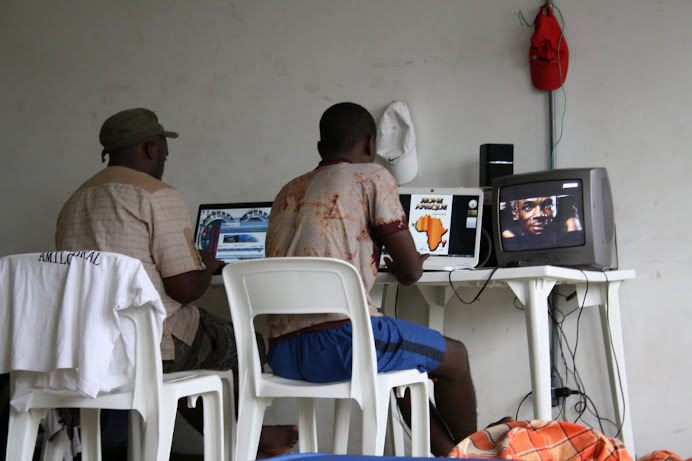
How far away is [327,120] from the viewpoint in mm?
2467

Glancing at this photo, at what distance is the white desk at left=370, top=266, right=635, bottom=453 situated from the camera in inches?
98.9

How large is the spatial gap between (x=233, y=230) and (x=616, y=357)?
1630 millimetres

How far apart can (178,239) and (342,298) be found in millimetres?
664

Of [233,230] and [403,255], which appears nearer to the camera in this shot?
[403,255]

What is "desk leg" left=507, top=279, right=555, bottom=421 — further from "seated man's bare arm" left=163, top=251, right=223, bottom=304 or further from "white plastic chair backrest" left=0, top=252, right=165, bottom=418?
"white plastic chair backrest" left=0, top=252, right=165, bottom=418

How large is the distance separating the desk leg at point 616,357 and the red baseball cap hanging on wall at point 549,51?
859 millimetres

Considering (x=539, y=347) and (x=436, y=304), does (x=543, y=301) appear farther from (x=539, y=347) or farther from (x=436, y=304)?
(x=436, y=304)

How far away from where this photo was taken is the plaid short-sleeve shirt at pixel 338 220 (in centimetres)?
224

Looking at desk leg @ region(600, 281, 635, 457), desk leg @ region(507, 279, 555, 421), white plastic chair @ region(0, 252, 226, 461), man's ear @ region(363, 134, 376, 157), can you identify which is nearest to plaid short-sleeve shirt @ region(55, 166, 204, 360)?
white plastic chair @ region(0, 252, 226, 461)

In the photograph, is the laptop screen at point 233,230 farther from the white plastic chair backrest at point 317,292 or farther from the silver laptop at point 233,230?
the white plastic chair backrest at point 317,292

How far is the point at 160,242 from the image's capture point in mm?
2426

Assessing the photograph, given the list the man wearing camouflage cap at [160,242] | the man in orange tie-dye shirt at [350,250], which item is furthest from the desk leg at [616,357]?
the man wearing camouflage cap at [160,242]

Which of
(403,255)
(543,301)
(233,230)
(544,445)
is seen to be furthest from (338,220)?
(233,230)

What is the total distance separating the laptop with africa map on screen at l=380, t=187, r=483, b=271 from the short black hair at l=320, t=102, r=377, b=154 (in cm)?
71
